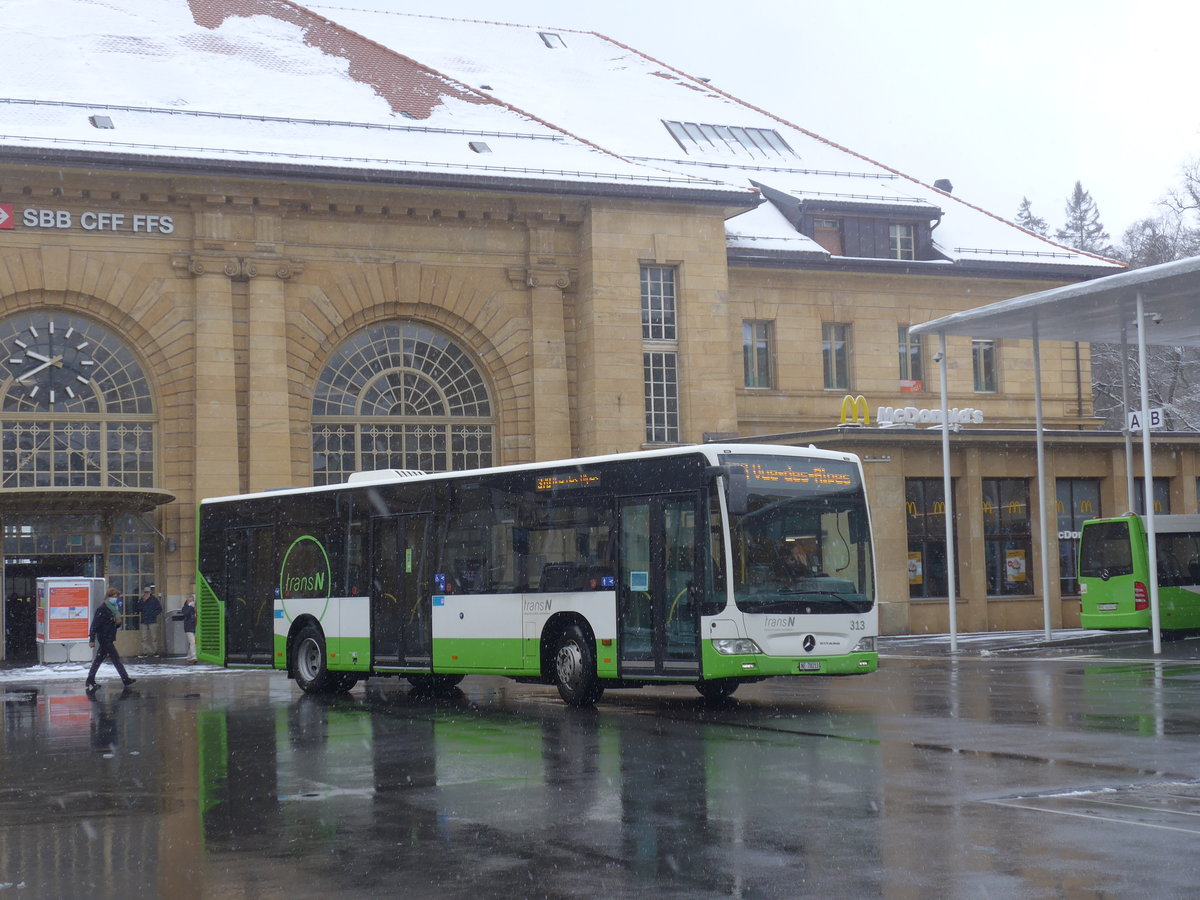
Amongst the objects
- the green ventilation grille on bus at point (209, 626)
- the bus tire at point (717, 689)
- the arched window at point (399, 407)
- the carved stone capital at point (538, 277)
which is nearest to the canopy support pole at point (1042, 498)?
the bus tire at point (717, 689)

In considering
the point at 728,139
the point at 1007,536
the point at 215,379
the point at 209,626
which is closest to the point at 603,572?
the point at 209,626

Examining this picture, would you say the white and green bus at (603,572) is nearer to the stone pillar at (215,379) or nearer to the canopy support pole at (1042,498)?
the canopy support pole at (1042,498)

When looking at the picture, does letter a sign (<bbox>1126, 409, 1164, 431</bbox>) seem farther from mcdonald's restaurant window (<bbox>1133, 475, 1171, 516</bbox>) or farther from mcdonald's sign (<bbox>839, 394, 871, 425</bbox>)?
mcdonald's sign (<bbox>839, 394, 871, 425</bbox>)

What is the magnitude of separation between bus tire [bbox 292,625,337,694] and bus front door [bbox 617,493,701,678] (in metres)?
6.38

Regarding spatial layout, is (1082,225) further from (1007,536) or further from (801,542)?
(801,542)

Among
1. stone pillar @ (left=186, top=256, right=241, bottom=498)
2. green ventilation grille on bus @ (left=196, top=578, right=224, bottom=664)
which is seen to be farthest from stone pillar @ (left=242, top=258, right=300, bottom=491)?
green ventilation grille on bus @ (left=196, top=578, right=224, bottom=664)

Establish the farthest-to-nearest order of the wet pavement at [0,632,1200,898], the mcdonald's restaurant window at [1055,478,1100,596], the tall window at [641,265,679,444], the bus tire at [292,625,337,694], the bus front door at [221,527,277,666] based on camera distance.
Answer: the tall window at [641,265,679,444] → the mcdonald's restaurant window at [1055,478,1100,596] → the bus front door at [221,527,277,666] → the bus tire at [292,625,337,694] → the wet pavement at [0,632,1200,898]

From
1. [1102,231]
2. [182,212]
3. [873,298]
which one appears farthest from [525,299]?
[1102,231]

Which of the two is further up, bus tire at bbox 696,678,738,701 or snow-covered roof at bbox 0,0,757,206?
snow-covered roof at bbox 0,0,757,206

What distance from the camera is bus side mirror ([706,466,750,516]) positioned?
1715 centimetres

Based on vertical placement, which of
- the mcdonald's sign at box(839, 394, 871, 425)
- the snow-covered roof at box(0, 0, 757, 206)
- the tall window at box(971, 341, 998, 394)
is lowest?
the mcdonald's sign at box(839, 394, 871, 425)

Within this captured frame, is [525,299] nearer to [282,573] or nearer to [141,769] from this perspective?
[282,573]

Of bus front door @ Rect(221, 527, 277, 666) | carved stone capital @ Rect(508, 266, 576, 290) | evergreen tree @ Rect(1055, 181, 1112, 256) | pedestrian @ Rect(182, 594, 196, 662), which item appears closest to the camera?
bus front door @ Rect(221, 527, 277, 666)

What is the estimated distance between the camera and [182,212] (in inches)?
1395
